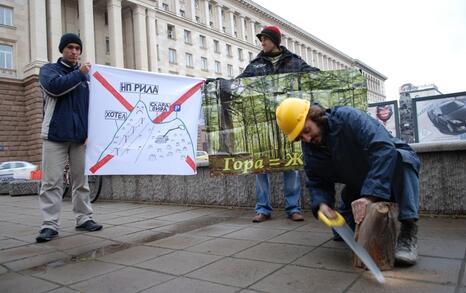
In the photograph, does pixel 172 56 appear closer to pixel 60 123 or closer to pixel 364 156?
pixel 60 123

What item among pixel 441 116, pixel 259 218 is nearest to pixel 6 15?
pixel 441 116

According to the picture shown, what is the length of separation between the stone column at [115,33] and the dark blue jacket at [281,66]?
4050 centimetres

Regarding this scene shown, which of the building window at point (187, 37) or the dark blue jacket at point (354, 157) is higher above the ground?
the building window at point (187, 37)

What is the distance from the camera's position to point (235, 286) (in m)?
2.46

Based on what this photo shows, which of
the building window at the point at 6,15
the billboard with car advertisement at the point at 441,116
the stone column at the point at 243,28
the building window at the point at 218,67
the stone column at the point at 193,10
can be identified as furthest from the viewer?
the stone column at the point at 243,28

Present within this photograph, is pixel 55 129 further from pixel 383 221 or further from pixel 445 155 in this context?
pixel 445 155

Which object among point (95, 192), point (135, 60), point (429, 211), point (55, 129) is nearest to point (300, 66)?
point (429, 211)

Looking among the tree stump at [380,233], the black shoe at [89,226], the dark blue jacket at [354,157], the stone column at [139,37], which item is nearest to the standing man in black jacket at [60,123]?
the black shoe at [89,226]

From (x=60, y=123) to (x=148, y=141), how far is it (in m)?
0.94

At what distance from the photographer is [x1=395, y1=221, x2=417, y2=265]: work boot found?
2680 millimetres

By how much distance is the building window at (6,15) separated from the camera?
3541cm

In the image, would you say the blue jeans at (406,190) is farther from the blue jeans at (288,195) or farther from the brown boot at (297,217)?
the blue jeans at (288,195)

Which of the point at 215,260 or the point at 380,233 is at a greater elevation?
the point at 380,233

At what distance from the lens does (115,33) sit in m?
43.4
